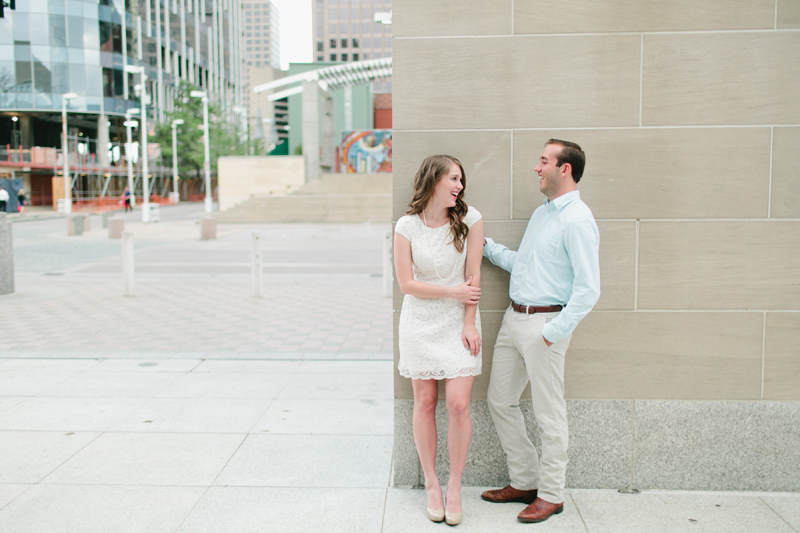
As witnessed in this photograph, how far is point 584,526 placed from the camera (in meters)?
3.43

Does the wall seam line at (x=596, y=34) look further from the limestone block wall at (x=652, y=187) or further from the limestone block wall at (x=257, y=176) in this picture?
the limestone block wall at (x=257, y=176)

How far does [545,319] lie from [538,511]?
101cm

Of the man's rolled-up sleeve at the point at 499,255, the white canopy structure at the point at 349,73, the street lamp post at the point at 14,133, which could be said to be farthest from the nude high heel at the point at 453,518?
the street lamp post at the point at 14,133

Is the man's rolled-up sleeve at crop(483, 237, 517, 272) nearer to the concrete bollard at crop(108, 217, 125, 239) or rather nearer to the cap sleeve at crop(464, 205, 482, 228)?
the cap sleeve at crop(464, 205, 482, 228)

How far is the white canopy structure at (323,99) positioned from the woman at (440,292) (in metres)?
35.1

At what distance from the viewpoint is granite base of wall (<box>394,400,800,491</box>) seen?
3.83 meters

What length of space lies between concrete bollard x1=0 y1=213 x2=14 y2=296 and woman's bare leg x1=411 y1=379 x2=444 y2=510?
9094 millimetres

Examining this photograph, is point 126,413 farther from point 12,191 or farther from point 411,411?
point 12,191

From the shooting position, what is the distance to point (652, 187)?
3.74 meters

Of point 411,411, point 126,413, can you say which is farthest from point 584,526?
point 126,413

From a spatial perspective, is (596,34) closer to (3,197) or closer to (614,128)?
(614,128)

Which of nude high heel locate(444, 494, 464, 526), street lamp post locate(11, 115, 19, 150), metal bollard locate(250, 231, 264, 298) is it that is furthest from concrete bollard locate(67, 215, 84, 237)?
street lamp post locate(11, 115, 19, 150)

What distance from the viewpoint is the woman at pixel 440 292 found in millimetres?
3404

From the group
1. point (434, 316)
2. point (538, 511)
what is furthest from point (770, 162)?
point (538, 511)
